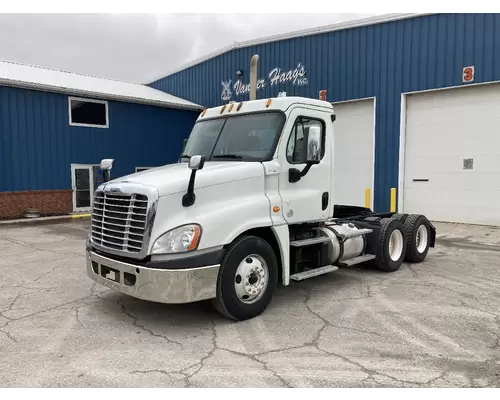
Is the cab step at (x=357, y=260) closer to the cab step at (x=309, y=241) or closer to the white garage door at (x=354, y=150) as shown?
the cab step at (x=309, y=241)

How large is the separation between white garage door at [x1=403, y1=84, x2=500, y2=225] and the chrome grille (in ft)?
37.3

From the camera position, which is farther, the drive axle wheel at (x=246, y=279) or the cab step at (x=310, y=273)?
the cab step at (x=310, y=273)

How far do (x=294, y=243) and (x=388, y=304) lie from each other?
4.94 feet

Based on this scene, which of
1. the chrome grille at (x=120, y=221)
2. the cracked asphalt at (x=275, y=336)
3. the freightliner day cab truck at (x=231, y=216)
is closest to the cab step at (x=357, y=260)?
the freightliner day cab truck at (x=231, y=216)

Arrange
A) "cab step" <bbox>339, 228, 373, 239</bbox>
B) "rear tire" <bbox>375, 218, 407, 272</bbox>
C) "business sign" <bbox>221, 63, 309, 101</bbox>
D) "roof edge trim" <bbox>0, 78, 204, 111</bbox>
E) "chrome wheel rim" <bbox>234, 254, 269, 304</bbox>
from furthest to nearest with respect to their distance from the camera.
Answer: "business sign" <bbox>221, 63, 309, 101</bbox> → "roof edge trim" <bbox>0, 78, 204, 111</bbox> → "rear tire" <bbox>375, 218, 407, 272</bbox> → "cab step" <bbox>339, 228, 373, 239</bbox> → "chrome wheel rim" <bbox>234, 254, 269, 304</bbox>

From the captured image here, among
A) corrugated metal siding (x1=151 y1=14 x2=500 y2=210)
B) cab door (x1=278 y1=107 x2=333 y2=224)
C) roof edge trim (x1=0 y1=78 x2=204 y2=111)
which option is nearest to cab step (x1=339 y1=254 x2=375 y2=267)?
cab door (x1=278 y1=107 x2=333 y2=224)

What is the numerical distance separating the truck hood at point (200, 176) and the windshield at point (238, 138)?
0.26m

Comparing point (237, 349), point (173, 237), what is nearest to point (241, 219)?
point (173, 237)

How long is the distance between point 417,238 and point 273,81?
37.6 ft

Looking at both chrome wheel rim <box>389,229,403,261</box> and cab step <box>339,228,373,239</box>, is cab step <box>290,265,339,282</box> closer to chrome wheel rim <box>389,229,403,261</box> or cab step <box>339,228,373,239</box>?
cab step <box>339,228,373,239</box>

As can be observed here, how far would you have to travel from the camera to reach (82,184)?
713 inches

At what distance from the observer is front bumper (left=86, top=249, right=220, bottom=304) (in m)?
4.55

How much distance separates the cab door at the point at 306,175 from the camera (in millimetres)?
5621
